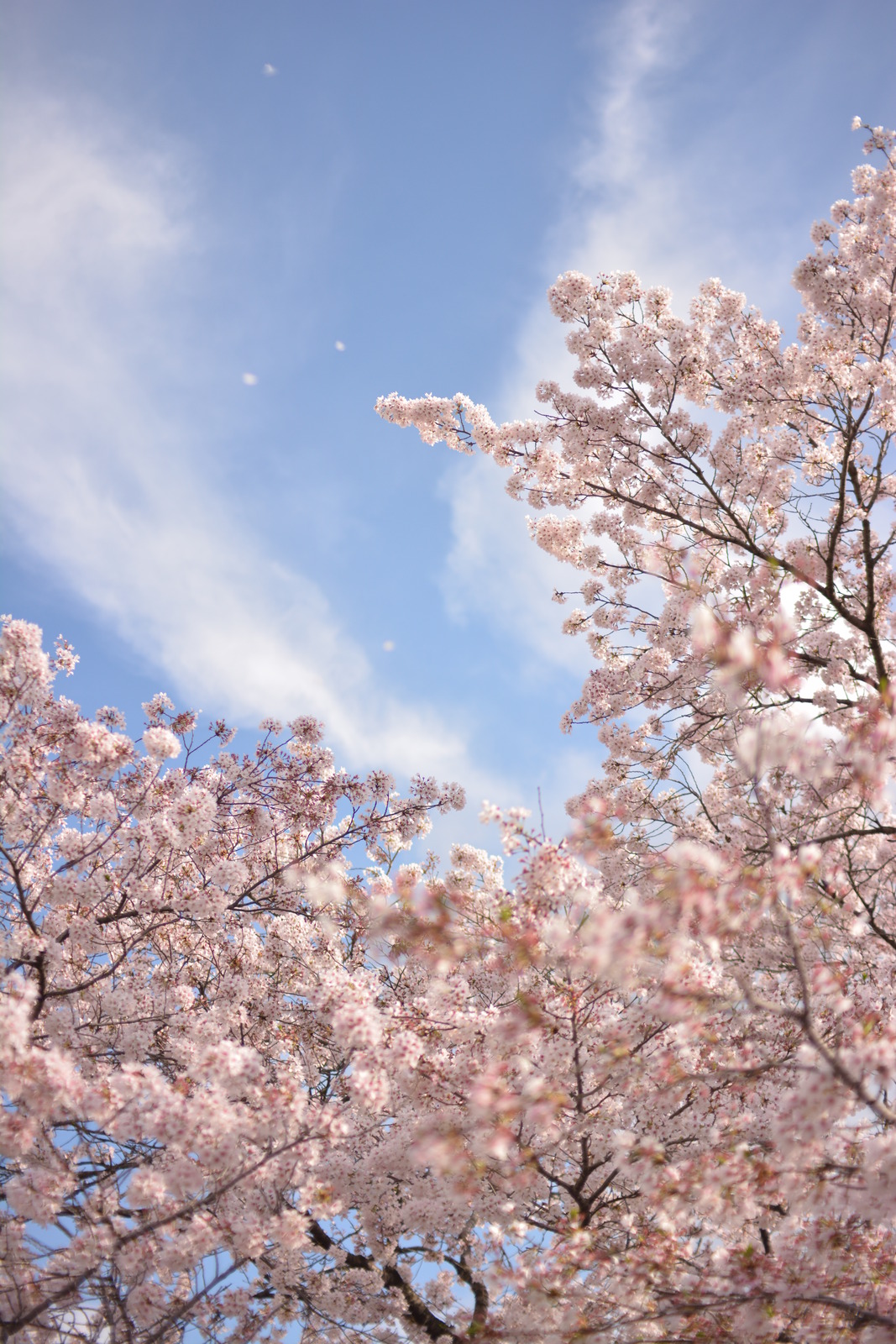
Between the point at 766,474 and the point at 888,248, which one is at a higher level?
the point at 888,248

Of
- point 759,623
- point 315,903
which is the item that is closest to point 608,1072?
point 315,903

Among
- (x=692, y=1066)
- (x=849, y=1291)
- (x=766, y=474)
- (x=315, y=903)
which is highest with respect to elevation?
(x=766, y=474)

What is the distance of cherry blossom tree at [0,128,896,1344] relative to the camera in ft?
15.5

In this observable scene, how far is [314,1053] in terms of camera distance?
31.5 feet

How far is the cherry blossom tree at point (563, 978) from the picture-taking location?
471 cm

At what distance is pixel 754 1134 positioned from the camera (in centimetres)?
570

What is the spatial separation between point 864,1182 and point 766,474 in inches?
296

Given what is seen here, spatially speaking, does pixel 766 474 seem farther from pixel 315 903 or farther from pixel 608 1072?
pixel 315 903

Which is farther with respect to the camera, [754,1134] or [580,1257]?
[754,1134]

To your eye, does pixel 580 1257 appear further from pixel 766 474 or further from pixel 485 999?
pixel 766 474

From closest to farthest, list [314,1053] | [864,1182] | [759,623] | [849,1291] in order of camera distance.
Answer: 1. [864,1182]
2. [849,1291]
3. [759,623]
4. [314,1053]

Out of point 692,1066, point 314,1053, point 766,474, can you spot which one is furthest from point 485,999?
point 766,474

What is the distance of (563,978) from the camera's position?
22.2ft

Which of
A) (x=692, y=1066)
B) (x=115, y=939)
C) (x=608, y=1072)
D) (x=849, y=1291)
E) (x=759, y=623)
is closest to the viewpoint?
(x=849, y=1291)
